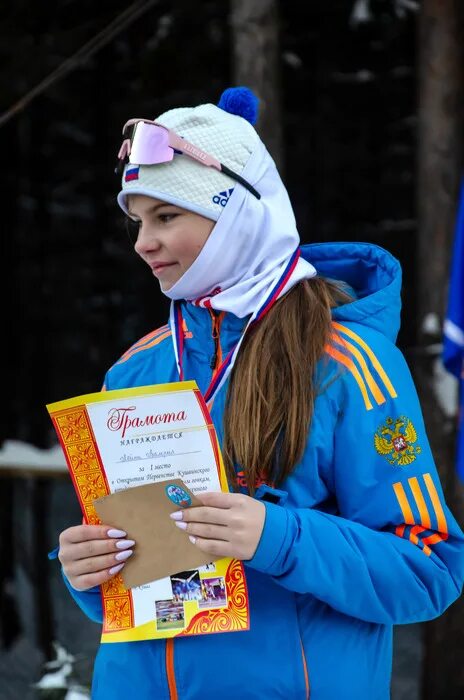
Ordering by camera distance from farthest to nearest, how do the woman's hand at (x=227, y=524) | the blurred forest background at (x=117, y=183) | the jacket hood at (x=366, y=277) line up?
the blurred forest background at (x=117, y=183)
the jacket hood at (x=366, y=277)
the woman's hand at (x=227, y=524)

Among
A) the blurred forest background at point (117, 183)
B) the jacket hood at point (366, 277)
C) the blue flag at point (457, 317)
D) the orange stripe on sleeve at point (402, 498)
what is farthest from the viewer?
the blurred forest background at point (117, 183)

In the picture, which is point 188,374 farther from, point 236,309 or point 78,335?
point 78,335

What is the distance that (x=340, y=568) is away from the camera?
166 cm

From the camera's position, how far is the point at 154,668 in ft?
5.72

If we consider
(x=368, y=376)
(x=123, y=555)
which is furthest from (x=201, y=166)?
(x=123, y=555)

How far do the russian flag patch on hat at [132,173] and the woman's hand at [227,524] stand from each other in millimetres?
622

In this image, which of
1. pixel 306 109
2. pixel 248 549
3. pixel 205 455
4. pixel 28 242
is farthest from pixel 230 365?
pixel 28 242

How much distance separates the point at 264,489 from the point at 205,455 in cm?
11

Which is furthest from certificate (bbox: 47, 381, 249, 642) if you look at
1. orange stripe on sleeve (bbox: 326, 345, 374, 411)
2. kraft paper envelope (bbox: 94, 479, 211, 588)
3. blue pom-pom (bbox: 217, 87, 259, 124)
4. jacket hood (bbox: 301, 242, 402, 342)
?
blue pom-pom (bbox: 217, 87, 259, 124)

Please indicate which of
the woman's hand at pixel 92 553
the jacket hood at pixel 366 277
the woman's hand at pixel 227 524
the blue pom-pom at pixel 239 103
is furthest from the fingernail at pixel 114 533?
the blue pom-pom at pixel 239 103

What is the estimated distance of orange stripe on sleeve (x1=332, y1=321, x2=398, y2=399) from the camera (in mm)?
1754

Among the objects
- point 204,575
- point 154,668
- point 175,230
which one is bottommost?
point 154,668

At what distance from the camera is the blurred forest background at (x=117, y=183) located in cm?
401

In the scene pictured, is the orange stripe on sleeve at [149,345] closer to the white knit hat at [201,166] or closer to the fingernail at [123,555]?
the white knit hat at [201,166]
